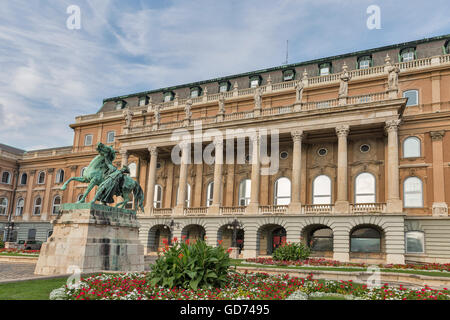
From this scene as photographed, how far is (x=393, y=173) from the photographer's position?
32.0 metres

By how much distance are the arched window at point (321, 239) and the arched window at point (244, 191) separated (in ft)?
27.3

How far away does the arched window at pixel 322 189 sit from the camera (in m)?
38.3

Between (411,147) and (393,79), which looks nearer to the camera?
(393,79)

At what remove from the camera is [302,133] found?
36.7 meters

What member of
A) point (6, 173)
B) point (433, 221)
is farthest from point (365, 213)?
point (6, 173)

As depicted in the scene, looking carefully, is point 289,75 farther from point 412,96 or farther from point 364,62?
point 412,96

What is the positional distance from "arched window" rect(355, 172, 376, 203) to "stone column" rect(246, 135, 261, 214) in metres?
9.35

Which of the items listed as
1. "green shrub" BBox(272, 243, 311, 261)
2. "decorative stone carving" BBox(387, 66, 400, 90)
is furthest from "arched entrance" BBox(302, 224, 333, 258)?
"decorative stone carving" BBox(387, 66, 400, 90)

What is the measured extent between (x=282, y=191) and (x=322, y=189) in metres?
4.15

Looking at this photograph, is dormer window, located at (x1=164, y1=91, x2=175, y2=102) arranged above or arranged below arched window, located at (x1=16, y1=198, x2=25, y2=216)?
above

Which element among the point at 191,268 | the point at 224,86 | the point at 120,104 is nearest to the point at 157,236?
the point at 224,86

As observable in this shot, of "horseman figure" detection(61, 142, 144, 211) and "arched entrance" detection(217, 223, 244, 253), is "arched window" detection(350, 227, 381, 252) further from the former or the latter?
"horseman figure" detection(61, 142, 144, 211)

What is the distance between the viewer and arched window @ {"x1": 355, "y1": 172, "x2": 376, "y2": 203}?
36.4 m
